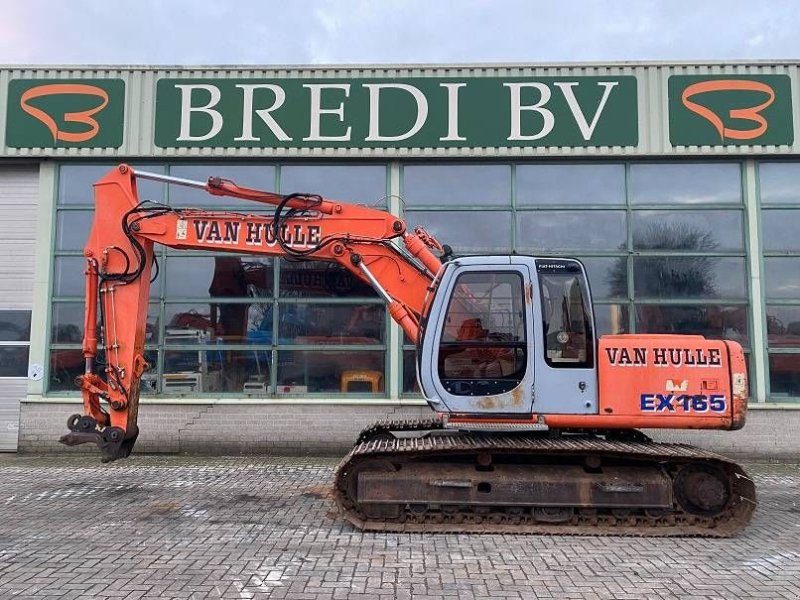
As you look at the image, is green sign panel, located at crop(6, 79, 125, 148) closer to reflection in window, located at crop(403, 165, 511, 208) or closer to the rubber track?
reflection in window, located at crop(403, 165, 511, 208)

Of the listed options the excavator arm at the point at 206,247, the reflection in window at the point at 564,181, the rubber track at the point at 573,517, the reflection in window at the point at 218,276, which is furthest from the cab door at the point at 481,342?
the reflection in window at the point at 218,276

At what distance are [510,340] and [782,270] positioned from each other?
6.47 m

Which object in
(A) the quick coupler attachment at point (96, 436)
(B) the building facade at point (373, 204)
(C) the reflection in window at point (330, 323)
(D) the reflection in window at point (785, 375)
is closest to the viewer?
(A) the quick coupler attachment at point (96, 436)

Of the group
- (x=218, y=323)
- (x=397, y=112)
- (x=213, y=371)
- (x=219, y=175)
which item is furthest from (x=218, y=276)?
(x=397, y=112)

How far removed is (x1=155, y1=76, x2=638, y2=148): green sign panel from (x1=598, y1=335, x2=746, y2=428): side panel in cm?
497

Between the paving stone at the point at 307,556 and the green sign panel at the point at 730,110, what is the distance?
18.1 feet

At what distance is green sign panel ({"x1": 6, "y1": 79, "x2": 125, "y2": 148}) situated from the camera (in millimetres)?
10367

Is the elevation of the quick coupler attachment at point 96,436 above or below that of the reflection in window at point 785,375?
below

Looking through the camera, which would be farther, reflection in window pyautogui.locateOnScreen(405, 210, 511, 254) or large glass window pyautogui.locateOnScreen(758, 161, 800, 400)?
reflection in window pyautogui.locateOnScreen(405, 210, 511, 254)

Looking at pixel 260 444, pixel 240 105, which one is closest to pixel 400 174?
pixel 240 105

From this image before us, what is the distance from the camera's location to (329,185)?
10516 millimetres

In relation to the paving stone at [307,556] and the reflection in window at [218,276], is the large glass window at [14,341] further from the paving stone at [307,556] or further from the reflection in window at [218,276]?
the paving stone at [307,556]

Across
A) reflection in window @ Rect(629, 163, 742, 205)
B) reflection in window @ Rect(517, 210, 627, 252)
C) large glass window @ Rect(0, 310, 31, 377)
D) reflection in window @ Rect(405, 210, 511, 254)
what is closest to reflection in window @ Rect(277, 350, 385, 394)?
reflection in window @ Rect(405, 210, 511, 254)

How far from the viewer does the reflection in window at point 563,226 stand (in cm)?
1034
